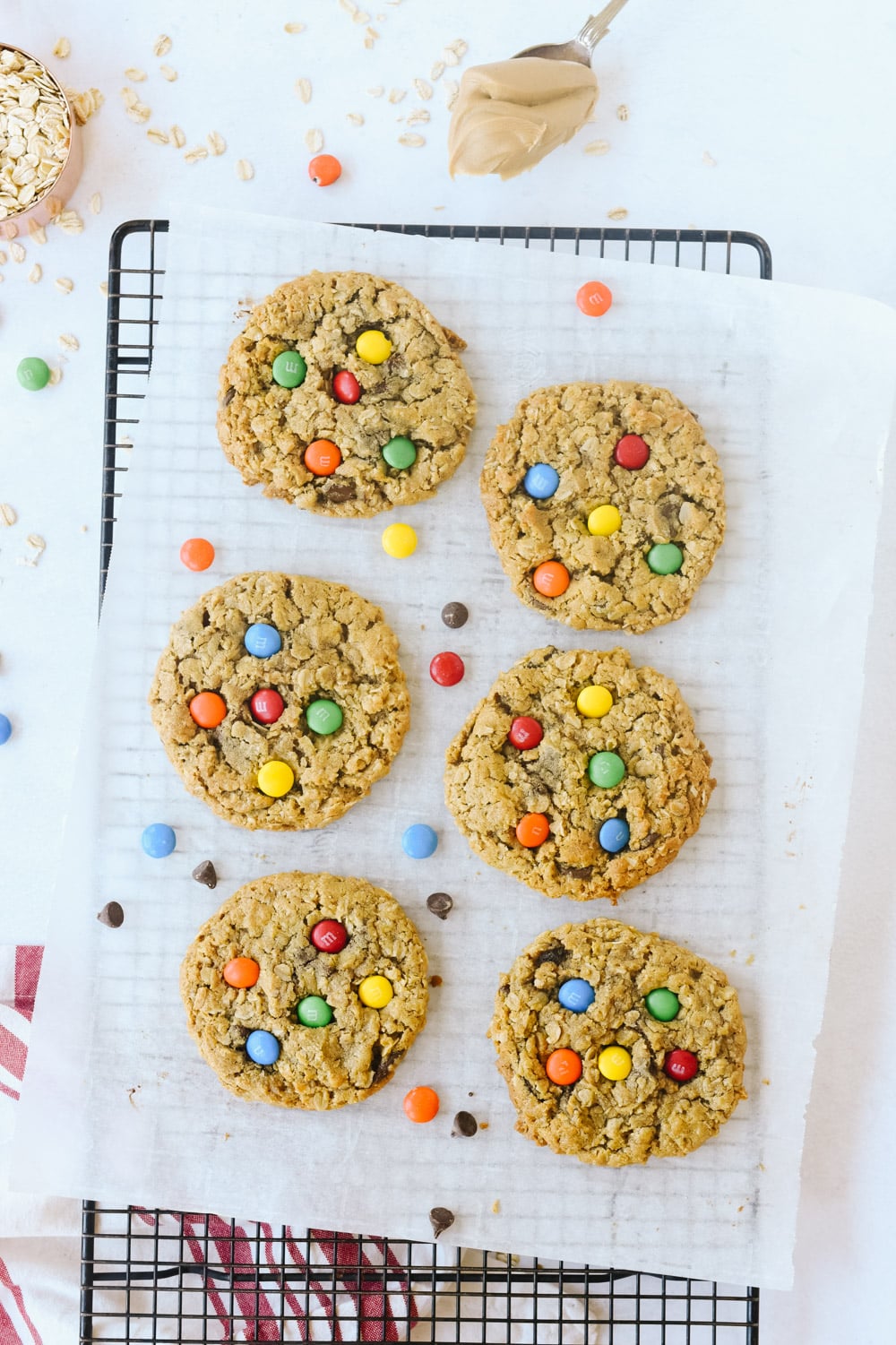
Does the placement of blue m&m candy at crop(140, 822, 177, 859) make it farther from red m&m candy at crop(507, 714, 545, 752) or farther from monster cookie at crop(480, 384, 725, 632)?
monster cookie at crop(480, 384, 725, 632)

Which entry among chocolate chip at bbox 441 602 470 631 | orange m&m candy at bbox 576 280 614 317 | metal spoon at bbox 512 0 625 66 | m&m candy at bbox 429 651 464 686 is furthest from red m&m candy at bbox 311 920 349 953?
metal spoon at bbox 512 0 625 66

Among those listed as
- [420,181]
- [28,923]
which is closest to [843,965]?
[28,923]

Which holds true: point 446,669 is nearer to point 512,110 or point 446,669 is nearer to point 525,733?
point 525,733

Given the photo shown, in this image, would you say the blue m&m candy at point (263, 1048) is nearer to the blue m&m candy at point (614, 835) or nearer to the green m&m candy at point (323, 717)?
the green m&m candy at point (323, 717)

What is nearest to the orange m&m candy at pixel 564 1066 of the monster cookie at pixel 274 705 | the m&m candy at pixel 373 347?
the monster cookie at pixel 274 705

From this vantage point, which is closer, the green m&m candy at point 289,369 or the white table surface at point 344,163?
the green m&m candy at point 289,369

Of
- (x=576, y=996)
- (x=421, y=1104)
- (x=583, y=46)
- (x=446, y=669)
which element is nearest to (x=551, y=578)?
(x=446, y=669)
